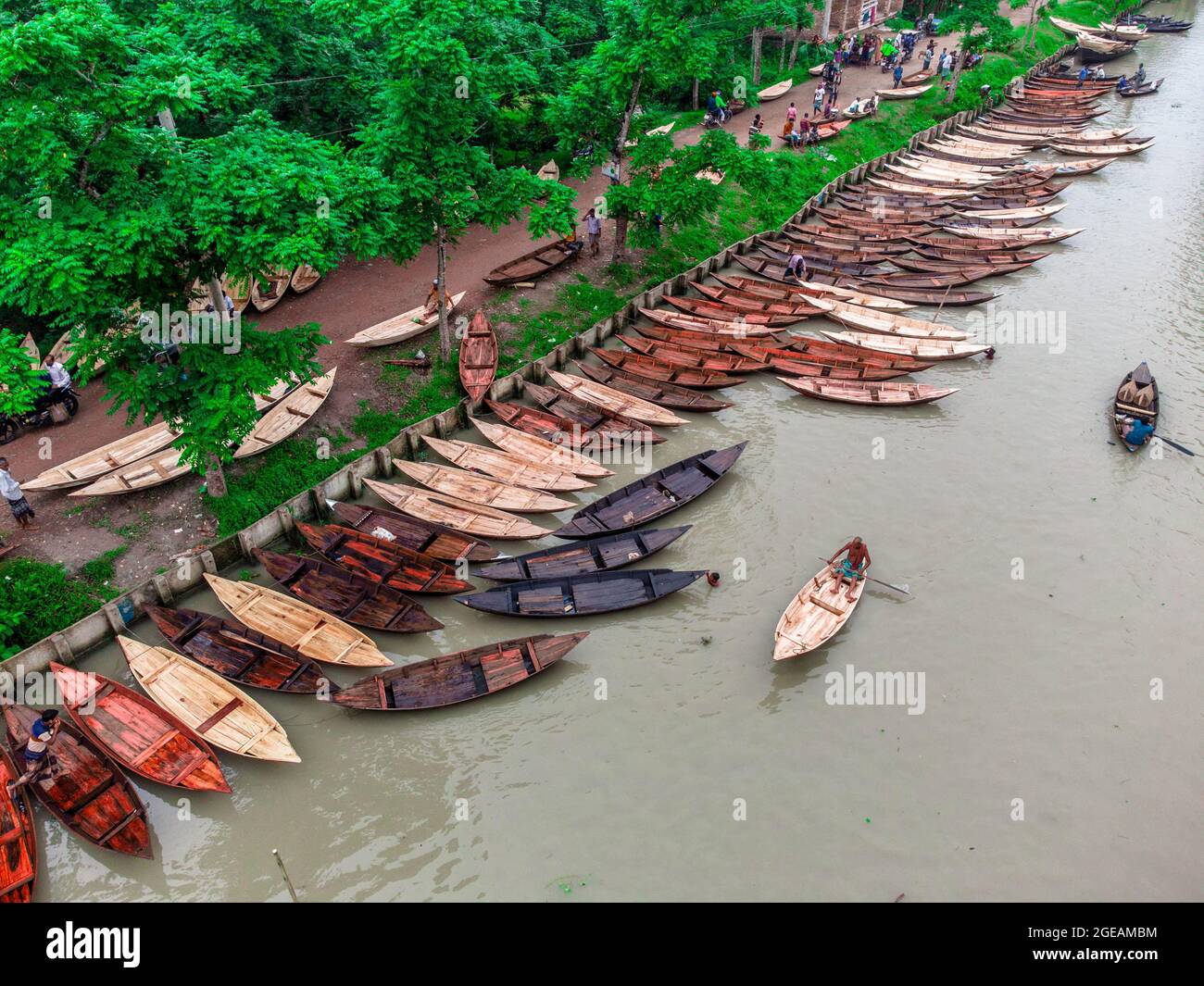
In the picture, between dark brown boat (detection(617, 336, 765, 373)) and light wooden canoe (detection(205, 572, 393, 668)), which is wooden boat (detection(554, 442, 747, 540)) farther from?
light wooden canoe (detection(205, 572, 393, 668))

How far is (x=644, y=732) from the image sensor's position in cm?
1648

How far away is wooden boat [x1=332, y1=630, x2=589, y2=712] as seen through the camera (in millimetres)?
16469

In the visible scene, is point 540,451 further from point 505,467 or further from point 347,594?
point 347,594

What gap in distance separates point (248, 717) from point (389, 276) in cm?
2004

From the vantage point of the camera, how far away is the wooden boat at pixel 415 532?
65.2ft

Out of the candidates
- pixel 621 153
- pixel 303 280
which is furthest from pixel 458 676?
pixel 621 153

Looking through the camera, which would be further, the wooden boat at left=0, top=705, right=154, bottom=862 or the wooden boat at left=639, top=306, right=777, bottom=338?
the wooden boat at left=639, top=306, right=777, bottom=338

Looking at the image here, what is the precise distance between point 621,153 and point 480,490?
15.9 metres

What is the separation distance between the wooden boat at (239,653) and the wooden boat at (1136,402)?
25.0 metres

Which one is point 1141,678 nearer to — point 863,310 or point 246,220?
point 863,310

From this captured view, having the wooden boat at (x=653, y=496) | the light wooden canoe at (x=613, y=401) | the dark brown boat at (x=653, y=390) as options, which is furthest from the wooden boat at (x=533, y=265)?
the wooden boat at (x=653, y=496)

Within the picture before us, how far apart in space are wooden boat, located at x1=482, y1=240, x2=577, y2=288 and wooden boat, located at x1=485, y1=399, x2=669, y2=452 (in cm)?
799

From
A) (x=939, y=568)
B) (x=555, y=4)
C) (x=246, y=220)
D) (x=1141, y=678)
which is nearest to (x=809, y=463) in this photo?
(x=939, y=568)

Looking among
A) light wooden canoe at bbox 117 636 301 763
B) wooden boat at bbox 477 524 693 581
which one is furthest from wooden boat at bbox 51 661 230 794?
wooden boat at bbox 477 524 693 581
